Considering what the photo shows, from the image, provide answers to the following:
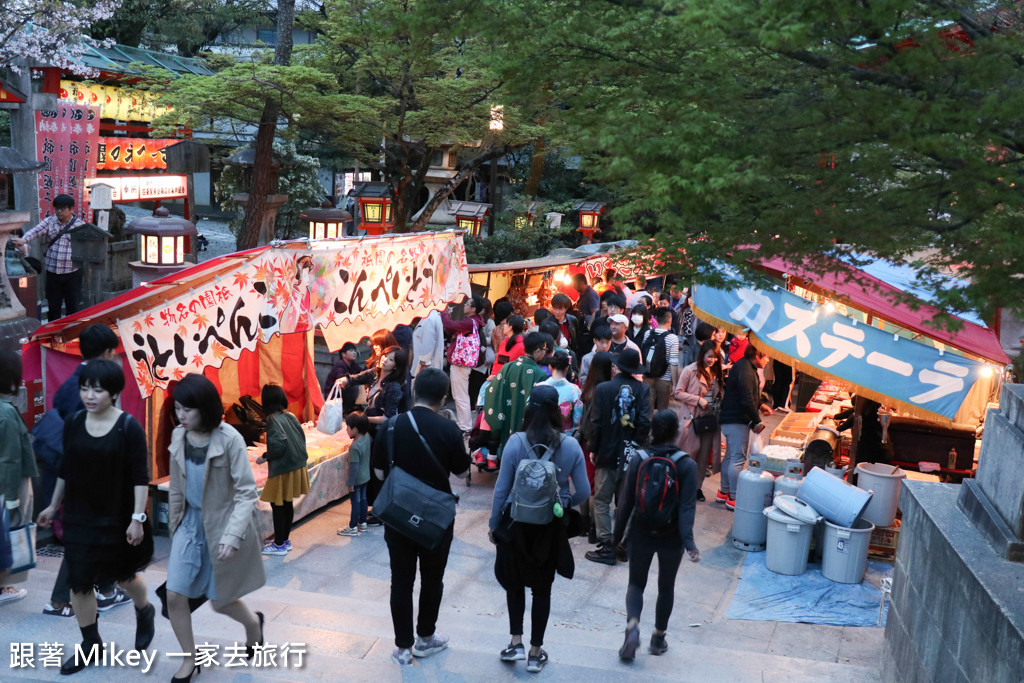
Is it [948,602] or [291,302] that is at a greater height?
[291,302]

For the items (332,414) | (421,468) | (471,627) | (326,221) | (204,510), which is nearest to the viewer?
(204,510)

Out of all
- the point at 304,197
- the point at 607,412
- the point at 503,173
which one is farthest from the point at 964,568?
the point at 503,173

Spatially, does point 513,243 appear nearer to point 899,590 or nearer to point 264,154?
point 264,154

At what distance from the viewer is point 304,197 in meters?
27.6

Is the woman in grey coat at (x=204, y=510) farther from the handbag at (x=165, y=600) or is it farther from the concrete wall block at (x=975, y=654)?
the concrete wall block at (x=975, y=654)

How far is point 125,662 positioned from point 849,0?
5.73 metres

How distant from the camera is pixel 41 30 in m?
16.4

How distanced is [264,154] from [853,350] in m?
10.7

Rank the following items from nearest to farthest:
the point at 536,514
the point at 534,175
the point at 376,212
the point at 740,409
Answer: the point at 536,514 → the point at 740,409 → the point at 376,212 → the point at 534,175

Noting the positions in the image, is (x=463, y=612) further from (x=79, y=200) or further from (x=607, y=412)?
(x=79, y=200)

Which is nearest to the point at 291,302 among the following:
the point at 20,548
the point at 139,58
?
the point at 20,548

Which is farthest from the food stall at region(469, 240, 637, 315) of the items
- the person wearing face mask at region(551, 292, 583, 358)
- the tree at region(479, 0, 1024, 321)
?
the tree at region(479, 0, 1024, 321)

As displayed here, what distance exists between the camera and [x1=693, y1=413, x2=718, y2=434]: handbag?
10.5m

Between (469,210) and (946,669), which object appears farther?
(469,210)
